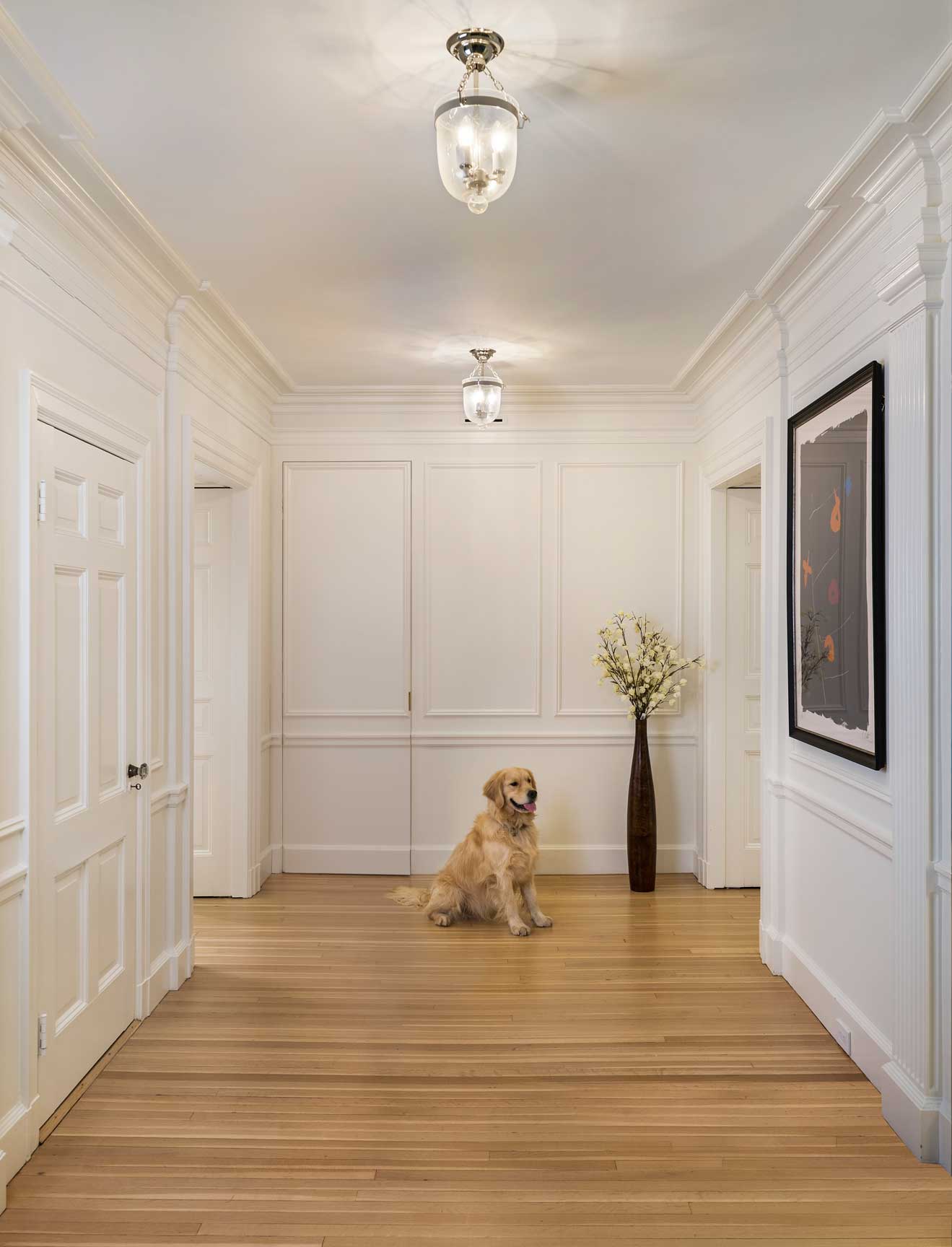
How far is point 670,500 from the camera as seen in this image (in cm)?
510

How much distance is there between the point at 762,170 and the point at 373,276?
1469mm

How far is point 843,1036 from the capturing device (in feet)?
9.59

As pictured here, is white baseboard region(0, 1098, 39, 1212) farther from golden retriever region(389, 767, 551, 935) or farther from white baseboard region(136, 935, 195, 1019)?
golden retriever region(389, 767, 551, 935)

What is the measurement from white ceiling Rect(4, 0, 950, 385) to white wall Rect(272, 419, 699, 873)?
Result: 4.58 feet

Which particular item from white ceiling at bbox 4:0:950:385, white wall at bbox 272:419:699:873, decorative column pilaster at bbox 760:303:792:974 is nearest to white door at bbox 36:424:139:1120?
white ceiling at bbox 4:0:950:385

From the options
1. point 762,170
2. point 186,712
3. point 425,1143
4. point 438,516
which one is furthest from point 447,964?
point 762,170

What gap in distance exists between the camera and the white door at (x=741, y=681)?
188 inches

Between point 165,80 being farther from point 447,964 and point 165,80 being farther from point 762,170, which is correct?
point 447,964

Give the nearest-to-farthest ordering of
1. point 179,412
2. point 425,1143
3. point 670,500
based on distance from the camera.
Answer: point 425,1143
point 179,412
point 670,500

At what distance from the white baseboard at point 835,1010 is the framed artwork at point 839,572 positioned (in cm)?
84

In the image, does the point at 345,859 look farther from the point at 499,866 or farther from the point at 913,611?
the point at 913,611

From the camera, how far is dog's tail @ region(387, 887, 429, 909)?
4496 mm

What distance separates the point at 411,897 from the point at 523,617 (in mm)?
1700

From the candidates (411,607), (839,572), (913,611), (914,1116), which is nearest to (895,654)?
(913,611)
